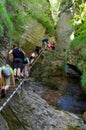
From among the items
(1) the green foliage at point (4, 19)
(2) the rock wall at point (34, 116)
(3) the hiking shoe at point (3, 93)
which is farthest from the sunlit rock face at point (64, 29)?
(3) the hiking shoe at point (3, 93)

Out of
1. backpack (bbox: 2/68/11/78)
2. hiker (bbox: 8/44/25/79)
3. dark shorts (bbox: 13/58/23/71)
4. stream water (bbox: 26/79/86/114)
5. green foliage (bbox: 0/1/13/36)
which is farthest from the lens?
green foliage (bbox: 0/1/13/36)

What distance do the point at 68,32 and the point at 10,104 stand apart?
13.9 meters

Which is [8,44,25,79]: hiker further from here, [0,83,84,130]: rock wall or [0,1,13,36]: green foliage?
[0,1,13,36]: green foliage

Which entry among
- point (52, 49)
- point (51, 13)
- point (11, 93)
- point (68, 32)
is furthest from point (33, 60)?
point (51, 13)

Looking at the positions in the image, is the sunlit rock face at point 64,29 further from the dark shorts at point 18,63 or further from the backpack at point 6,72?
the backpack at point 6,72

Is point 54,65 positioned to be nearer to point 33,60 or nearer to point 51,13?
point 33,60

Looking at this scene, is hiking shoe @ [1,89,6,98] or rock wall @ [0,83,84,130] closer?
hiking shoe @ [1,89,6,98]

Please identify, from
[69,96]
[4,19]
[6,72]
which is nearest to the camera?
[6,72]

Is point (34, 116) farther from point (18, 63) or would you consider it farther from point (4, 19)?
point (4, 19)

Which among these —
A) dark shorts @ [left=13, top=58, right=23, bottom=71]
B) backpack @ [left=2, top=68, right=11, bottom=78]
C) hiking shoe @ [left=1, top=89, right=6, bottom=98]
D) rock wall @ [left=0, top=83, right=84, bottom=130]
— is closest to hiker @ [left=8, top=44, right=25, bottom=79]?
dark shorts @ [left=13, top=58, right=23, bottom=71]

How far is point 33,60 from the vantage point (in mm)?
16266

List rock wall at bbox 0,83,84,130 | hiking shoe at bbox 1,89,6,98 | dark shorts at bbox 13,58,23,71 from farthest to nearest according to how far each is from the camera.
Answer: dark shorts at bbox 13,58,23,71 → rock wall at bbox 0,83,84,130 → hiking shoe at bbox 1,89,6,98

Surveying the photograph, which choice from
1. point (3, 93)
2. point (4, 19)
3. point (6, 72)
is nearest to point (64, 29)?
point (4, 19)

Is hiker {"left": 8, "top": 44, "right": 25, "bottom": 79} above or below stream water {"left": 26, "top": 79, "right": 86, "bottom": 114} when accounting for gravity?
above
